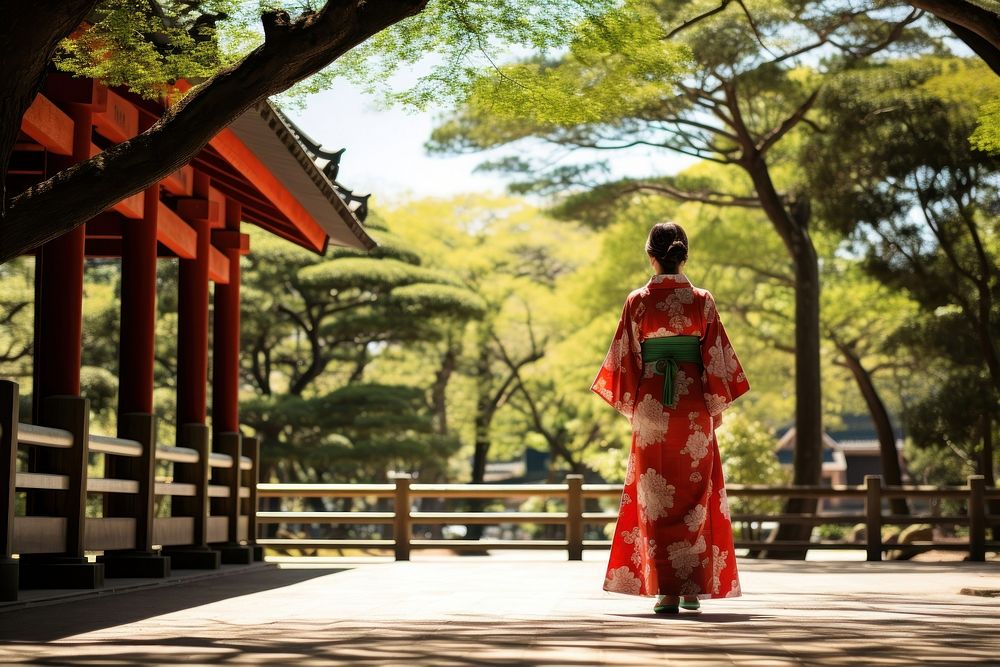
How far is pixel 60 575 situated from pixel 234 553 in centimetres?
387

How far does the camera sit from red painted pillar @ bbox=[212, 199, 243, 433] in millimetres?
11398

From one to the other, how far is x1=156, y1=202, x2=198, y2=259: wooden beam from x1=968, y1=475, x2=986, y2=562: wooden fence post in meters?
8.56

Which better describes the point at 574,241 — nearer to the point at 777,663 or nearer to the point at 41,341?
the point at 41,341

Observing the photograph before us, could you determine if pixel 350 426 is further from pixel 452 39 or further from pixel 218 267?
pixel 452 39

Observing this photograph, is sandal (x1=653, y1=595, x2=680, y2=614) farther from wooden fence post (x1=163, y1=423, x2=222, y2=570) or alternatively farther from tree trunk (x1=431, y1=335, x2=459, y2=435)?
tree trunk (x1=431, y1=335, x2=459, y2=435)

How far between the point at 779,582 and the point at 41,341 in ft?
17.2

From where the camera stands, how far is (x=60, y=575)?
23.0ft

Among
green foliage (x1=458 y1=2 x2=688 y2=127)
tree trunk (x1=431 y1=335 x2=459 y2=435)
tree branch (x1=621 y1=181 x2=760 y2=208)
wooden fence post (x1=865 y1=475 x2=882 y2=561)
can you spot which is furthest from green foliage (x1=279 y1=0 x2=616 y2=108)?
tree trunk (x1=431 y1=335 x2=459 y2=435)

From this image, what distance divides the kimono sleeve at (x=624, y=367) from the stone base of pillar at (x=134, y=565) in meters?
3.86

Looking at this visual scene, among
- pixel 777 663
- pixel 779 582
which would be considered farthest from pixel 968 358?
pixel 777 663

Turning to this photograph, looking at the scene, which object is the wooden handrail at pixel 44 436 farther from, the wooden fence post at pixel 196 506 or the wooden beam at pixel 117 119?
the wooden fence post at pixel 196 506

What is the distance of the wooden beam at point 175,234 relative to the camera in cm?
940

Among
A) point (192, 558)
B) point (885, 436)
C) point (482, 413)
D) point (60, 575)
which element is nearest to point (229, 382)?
point (192, 558)

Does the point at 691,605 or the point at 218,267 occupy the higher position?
the point at 218,267
